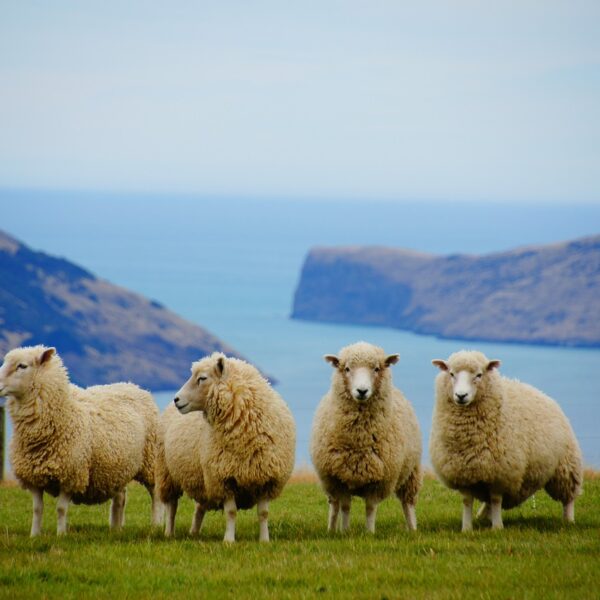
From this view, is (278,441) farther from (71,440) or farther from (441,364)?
(71,440)

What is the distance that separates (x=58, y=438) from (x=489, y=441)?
14.2ft

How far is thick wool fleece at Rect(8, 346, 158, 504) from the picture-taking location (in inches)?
476

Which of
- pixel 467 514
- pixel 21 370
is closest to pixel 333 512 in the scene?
pixel 467 514

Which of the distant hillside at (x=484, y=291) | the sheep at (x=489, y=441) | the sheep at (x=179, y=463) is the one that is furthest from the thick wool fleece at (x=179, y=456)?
the distant hillside at (x=484, y=291)

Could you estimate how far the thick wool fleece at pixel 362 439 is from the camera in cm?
1205

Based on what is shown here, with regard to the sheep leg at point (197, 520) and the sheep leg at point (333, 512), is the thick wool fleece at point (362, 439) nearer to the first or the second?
the sheep leg at point (333, 512)

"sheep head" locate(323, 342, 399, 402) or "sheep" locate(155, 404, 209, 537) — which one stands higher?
"sheep head" locate(323, 342, 399, 402)

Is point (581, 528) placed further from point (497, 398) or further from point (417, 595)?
point (417, 595)

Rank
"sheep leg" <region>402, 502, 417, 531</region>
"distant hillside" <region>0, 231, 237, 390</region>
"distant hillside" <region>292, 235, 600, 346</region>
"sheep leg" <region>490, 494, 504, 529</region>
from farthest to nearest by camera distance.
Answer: "distant hillside" <region>292, 235, 600, 346</region> → "distant hillside" <region>0, 231, 237, 390</region> → "sheep leg" <region>402, 502, 417, 531</region> → "sheep leg" <region>490, 494, 504, 529</region>

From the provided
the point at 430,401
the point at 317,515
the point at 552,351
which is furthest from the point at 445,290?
the point at 317,515

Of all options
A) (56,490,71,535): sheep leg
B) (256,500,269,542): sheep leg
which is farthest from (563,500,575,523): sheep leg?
(56,490,71,535): sheep leg

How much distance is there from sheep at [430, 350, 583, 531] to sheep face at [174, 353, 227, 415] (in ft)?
7.18

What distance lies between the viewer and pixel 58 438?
12.2 meters

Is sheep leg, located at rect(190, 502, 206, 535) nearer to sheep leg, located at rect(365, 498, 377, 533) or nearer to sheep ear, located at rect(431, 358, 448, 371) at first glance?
sheep leg, located at rect(365, 498, 377, 533)
